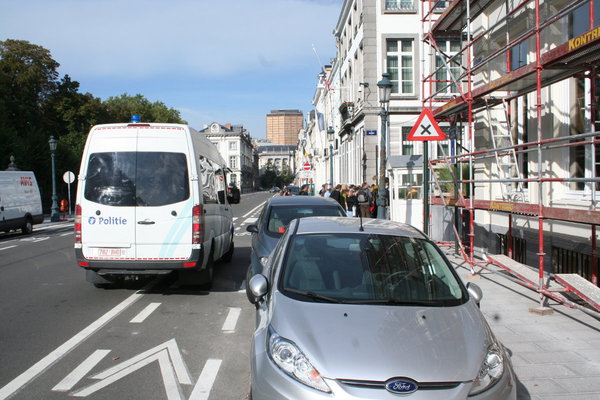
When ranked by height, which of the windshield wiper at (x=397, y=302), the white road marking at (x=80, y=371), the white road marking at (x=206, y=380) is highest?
the windshield wiper at (x=397, y=302)

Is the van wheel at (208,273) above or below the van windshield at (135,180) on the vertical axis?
below

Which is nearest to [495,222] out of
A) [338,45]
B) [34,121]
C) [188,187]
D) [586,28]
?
[586,28]

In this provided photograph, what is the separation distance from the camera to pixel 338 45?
138 ft

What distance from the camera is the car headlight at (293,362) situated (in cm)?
303

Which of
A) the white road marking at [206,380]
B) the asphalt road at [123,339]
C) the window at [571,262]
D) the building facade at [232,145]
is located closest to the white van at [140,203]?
the asphalt road at [123,339]

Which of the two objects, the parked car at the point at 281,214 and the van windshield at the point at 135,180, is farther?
the parked car at the point at 281,214

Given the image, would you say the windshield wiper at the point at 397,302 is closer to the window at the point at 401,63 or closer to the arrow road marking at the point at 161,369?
the arrow road marking at the point at 161,369

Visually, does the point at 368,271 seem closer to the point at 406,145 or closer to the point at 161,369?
the point at 161,369

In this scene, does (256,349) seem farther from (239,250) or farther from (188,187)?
(239,250)

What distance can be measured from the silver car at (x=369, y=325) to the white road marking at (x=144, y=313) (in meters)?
2.84

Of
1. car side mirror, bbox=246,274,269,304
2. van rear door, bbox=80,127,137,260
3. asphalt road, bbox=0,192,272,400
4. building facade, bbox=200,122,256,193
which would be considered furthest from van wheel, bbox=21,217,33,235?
building facade, bbox=200,122,256,193

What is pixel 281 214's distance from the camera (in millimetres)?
8633

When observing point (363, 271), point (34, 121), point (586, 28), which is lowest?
point (363, 271)

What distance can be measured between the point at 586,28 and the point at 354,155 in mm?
27149
